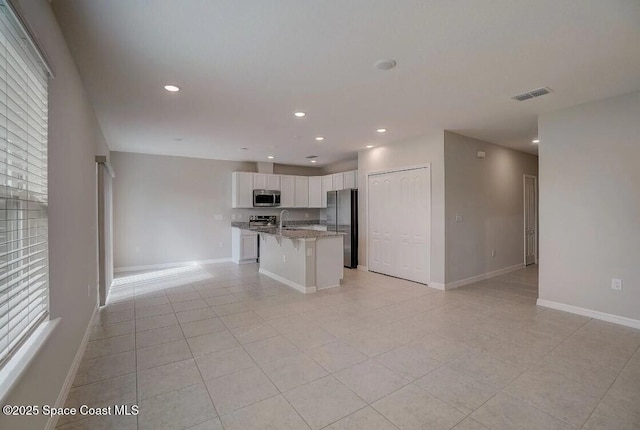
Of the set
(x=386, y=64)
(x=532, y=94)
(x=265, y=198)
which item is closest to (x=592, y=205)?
(x=532, y=94)

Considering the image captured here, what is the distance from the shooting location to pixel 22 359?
140 centimetres

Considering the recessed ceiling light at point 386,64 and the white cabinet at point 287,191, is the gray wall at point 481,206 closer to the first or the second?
the recessed ceiling light at point 386,64

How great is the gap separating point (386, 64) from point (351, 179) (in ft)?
14.6

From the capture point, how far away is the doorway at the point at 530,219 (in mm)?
6590

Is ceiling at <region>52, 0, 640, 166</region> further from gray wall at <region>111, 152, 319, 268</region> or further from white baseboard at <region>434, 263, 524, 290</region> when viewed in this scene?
white baseboard at <region>434, 263, 524, 290</region>

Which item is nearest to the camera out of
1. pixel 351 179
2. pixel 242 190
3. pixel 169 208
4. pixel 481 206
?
pixel 481 206

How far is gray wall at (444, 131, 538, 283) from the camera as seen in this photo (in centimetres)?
494

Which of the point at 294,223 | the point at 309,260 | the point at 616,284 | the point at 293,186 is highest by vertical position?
the point at 293,186

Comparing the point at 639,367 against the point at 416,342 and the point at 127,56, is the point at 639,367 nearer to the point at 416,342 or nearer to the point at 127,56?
the point at 416,342

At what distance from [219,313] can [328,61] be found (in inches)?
124

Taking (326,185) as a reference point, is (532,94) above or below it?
above

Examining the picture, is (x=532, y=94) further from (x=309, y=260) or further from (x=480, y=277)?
(x=309, y=260)

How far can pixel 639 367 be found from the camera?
8.18 ft

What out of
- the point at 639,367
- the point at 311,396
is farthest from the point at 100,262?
the point at 639,367
